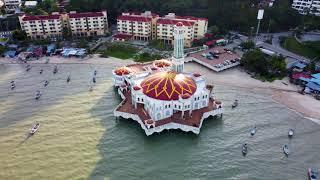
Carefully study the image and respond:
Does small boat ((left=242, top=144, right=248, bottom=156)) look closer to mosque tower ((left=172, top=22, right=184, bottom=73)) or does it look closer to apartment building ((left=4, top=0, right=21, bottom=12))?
mosque tower ((left=172, top=22, right=184, bottom=73))

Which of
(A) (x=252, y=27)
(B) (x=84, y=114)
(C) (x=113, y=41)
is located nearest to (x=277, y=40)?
(A) (x=252, y=27)

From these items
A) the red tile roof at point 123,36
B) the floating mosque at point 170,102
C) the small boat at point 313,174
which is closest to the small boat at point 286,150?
the small boat at point 313,174

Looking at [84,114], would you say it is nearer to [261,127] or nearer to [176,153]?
[176,153]

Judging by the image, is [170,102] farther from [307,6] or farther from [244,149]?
[307,6]

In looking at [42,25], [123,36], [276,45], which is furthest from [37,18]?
[276,45]

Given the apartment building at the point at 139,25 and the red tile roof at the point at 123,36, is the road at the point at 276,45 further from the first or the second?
the red tile roof at the point at 123,36

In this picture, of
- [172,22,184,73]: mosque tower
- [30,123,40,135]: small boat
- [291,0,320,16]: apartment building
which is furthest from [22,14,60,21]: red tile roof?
[291,0,320,16]: apartment building

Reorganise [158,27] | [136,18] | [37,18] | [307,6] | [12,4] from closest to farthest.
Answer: [158,27], [136,18], [37,18], [307,6], [12,4]
